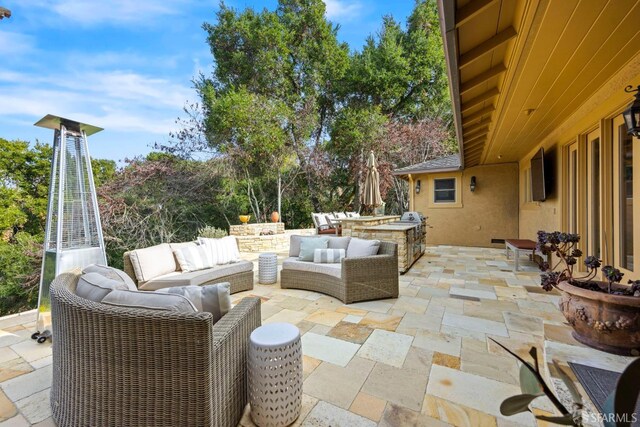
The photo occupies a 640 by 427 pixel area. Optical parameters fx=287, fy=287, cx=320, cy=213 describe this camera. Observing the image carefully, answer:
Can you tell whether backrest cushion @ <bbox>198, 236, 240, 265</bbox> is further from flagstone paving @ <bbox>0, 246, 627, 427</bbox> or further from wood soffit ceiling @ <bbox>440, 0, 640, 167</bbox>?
wood soffit ceiling @ <bbox>440, 0, 640, 167</bbox>

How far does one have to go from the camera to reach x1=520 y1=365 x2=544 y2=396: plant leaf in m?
0.63

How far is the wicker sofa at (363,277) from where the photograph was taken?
3660 mm

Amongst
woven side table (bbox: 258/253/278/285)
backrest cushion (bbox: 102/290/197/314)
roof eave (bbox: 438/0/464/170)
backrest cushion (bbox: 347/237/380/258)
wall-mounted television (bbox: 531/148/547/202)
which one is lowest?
woven side table (bbox: 258/253/278/285)

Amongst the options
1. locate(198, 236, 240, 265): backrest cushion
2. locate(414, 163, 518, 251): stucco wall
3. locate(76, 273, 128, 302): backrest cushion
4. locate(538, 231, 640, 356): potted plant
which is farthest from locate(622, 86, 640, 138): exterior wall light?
locate(414, 163, 518, 251): stucco wall

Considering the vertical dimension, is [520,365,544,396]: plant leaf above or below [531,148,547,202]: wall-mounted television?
below

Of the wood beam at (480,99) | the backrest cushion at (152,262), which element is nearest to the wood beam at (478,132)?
the wood beam at (480,99)

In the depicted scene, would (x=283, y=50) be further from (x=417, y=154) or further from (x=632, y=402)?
(x=632, y=402)

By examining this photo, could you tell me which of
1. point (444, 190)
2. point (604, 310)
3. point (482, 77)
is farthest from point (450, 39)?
point (444, 190)

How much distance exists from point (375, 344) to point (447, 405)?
838mm

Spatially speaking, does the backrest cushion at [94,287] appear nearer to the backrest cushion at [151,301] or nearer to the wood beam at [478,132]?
the backrest cushion at [151,301]

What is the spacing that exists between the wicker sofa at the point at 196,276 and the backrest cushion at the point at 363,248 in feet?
5.21

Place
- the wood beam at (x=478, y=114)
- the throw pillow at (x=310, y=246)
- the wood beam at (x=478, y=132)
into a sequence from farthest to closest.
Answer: the wood beam at (x=478, y=132), the throw pillow at (x=310, y=246), the wood beam at (x=478, y=114)

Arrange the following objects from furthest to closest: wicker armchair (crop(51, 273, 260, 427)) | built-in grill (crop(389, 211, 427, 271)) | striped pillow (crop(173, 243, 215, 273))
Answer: built-in grill (crop(389, 211, 427, 271))
striped pillow (crop(173, 243, 215, 273))
wicker armchair (crop(51, 273, 260, 427))

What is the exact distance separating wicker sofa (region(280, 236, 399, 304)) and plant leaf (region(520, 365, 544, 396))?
299cm
